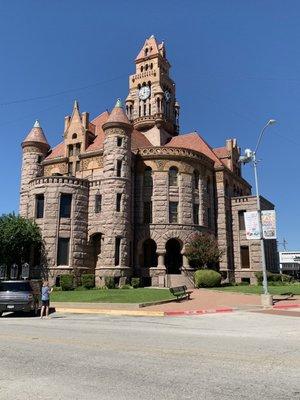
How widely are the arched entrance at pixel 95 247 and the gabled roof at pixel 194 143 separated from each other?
17146mm

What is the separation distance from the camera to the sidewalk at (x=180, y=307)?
70.2 feet

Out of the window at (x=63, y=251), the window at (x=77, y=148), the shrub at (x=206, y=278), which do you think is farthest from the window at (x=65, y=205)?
the shrub at (x=206, y=278)

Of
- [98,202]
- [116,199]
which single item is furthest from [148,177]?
[98,202]

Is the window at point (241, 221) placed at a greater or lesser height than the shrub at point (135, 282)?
greater

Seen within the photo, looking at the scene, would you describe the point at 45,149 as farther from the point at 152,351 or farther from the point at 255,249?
the point at 152,351

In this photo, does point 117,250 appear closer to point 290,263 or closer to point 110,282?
point 110,282

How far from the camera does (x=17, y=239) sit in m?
37.5

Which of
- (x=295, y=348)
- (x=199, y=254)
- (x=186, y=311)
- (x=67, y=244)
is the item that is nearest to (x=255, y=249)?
(x=199, y=254)

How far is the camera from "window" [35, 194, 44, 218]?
4100cm

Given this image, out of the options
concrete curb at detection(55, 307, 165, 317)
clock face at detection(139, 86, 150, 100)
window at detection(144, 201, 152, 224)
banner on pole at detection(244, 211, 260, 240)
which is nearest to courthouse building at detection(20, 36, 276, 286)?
window at detection(144, 201, 152, 224)

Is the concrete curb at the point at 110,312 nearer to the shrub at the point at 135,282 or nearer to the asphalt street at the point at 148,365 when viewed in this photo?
the asphalt street at the point at 148,365

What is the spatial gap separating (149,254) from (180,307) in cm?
2151

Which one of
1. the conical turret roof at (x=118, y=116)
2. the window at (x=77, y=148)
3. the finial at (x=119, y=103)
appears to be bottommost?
the window at (x=77, y=148)

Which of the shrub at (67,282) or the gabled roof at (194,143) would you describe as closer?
the shrub at (67,282)
